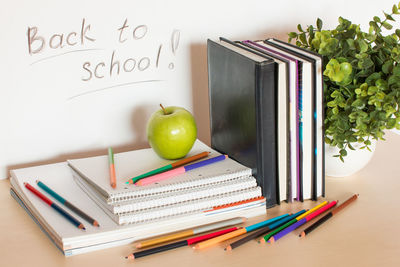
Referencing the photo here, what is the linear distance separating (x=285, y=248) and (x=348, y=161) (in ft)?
1.00

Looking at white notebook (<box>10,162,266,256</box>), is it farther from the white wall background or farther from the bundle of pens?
the white wall background

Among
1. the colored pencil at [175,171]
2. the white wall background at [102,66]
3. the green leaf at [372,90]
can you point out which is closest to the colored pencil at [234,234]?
the colored pencil at [175,171]

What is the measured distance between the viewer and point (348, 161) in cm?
105

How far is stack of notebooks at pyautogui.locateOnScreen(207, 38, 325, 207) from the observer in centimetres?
91

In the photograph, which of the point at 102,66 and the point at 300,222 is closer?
the point at 300,222

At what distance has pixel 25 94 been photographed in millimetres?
1058

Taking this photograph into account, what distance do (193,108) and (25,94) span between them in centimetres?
37

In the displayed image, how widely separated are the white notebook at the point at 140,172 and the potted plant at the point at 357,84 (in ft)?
0.66

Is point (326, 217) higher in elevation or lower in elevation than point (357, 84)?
lower

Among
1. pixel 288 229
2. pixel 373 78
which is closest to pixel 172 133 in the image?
pixel 288 229

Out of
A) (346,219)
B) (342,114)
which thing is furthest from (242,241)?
(342,114)

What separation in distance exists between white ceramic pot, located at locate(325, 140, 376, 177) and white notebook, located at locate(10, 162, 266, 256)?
8.2 inches

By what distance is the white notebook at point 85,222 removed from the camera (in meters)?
0.81

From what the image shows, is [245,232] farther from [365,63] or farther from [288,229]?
[365,63]
